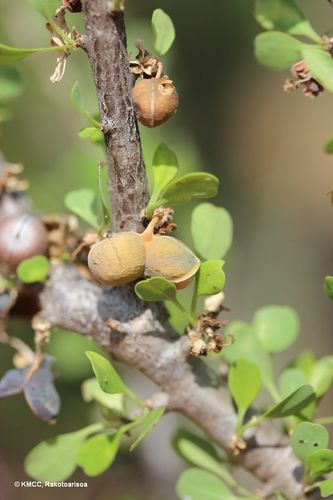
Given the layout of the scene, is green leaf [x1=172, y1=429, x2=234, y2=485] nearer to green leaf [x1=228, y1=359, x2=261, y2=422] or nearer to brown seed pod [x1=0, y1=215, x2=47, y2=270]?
green leaf [x1=228, y1=359, x2=261, y2=422]

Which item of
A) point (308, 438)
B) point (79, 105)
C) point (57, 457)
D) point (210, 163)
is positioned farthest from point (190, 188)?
point (210, 163)

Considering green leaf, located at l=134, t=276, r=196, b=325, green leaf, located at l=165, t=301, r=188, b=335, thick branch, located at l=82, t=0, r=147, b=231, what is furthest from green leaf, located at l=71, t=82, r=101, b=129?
green leaf, located at l=165, t=301, r=188, b=335

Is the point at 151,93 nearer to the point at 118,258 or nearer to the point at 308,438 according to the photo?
the point at 118,258

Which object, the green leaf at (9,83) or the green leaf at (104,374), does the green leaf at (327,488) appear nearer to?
the green leaf at (104,374)

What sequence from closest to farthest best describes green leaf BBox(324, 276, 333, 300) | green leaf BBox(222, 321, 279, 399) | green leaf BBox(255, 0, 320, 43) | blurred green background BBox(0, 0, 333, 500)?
green leaf BBox(324, 276, 333, 300) < green leaf BBox(255, 0, 320, 43) < green leaf BBox(222, 321, 279, 399) < blurred green background BBox(0, 0, 333, 500)

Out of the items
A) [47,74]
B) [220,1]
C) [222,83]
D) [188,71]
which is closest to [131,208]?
[47,74]

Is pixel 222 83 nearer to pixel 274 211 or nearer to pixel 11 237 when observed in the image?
pixel 274 211
